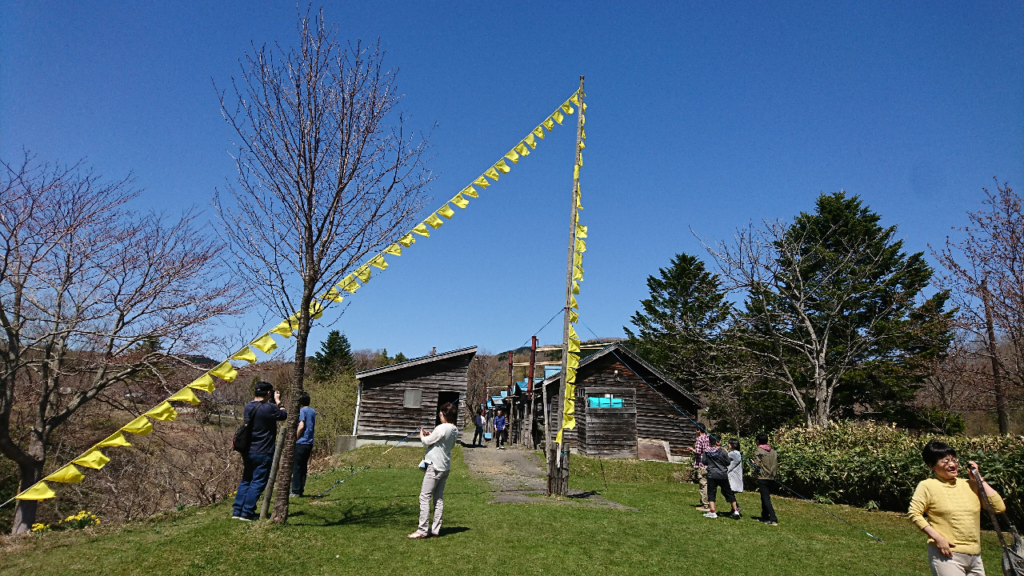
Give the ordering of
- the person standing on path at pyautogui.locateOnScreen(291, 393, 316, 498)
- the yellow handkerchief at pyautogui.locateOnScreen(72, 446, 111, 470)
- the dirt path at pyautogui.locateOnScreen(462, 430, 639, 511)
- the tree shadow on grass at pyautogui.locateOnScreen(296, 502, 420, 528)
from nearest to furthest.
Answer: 1. the yellow handkerchief at pyautogui.locateOnScreen(72, 446, 111, 470)
2. the tree shadow on grass at pyautogui.locateOnScreen(296, 502, 420, 528)
3. the person standing on path at pyautogui.locateOnScreen(291, 393, 316, 498)
4. the dirt path at pyautogui.locateOnScreen(462, 430, 639, 511)

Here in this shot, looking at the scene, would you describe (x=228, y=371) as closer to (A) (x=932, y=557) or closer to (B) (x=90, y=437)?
(A) (x=932, y=557)

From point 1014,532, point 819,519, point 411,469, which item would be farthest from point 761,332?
point 1014,532

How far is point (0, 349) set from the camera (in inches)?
427

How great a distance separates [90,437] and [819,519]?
19.8 metres

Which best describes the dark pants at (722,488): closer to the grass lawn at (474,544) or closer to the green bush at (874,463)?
the grass lawn at (474,544)

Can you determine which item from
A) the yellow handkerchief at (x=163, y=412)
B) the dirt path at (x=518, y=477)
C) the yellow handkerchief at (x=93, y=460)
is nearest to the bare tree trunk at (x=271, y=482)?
the yellow handkerchief at (x=163, y=412)

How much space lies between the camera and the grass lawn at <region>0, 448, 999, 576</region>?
18.3 feet

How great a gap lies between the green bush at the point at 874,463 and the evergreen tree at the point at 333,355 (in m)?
45.0

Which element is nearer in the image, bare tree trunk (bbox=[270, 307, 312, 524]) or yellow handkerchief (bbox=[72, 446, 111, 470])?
yellow handkerchief (bbox=[72, 446, 111, 470])

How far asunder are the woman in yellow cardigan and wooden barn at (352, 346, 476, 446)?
20920 mm

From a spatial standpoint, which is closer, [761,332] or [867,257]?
[761,332]

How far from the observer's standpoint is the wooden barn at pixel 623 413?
2252cm

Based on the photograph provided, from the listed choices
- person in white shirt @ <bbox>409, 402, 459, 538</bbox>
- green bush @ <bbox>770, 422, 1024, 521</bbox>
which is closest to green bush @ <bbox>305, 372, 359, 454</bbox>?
green bush @ <bbox>770, 422, 1024, 521</bbox>

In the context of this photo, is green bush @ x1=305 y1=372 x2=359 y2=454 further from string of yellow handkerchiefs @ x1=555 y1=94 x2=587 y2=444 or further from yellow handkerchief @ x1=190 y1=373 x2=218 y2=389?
yellow handkerchief @ x1=190 y1=373 x2=218 y2=389
